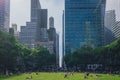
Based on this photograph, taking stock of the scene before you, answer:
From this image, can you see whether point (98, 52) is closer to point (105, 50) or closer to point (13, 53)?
point (105, 50)

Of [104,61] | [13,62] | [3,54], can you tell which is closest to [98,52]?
[104,61]

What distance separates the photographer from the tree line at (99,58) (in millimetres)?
118688

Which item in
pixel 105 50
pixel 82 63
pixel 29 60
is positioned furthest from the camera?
pixel 29 60

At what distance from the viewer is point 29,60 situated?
159 meters

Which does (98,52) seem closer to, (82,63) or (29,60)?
(82,63)

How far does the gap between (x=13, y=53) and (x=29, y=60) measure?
59977mm

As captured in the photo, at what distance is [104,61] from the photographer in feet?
430

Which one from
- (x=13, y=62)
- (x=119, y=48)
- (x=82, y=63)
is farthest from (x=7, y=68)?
(x=82, y=63)

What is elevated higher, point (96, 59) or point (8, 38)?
point (8, 38)

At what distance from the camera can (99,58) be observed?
13212 cm

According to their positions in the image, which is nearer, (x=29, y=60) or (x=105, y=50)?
(x=105, y=50)

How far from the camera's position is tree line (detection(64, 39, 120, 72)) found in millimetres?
118688

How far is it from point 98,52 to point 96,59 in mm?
5879

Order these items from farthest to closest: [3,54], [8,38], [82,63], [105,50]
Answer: [82,63] < [105,50] < [8,38] < [3,54]
